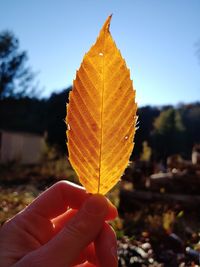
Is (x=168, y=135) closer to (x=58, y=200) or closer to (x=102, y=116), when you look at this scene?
(x=58, y=200)

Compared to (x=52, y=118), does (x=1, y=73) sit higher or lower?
higher

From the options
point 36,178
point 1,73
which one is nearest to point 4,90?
point 1,73

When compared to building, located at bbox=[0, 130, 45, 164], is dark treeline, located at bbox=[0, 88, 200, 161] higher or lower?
higher

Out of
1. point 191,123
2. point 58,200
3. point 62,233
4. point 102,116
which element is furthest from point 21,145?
point 102,116

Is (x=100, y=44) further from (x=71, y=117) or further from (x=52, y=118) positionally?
(x=52, y=118)

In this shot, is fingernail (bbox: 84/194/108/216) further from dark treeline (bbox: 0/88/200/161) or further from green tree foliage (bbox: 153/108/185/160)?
green tree foliage (bbox: 153/108/185/160)

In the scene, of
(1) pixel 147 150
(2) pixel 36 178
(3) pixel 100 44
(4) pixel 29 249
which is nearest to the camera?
(3) pixel 100 44

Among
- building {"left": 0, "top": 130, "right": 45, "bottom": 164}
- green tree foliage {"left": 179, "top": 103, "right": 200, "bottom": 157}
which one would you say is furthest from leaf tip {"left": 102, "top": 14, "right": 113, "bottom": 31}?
green tree foliage {"left": 179, "top": 103, "right": 200, "bottom": 157}

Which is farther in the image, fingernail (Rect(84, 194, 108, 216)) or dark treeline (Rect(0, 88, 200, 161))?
dark treeline (Rect(0, 88, 200, 161))
